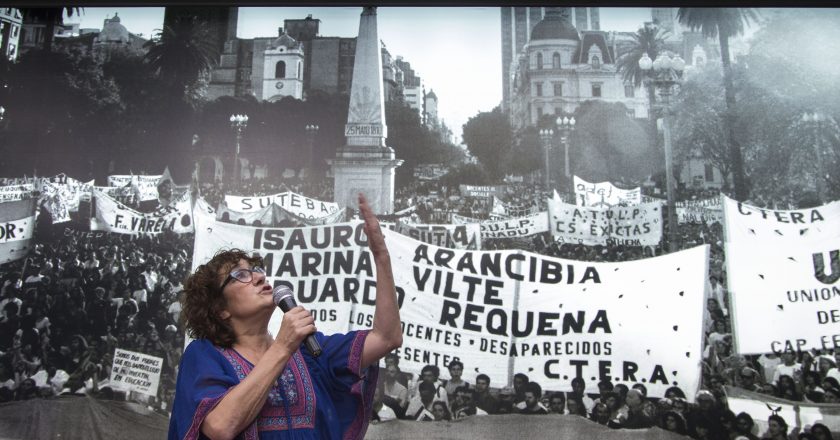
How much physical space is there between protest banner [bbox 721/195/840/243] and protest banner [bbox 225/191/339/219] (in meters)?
3.12

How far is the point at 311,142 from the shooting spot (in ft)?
16.0

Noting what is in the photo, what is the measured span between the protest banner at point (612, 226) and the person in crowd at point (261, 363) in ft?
10.4

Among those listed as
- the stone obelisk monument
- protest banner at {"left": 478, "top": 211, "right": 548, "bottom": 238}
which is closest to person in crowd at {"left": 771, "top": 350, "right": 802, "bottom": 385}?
protest banner at {"left": 478, "top": 211, "right": 548, "bottom": 238}

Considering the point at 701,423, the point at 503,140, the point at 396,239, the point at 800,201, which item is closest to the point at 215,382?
the point at 396,239

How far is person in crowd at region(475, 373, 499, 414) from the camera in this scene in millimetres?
3963

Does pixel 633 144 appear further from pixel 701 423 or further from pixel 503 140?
pixel 701 423

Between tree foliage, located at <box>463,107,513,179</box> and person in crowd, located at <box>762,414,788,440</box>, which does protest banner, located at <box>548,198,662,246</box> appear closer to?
tree foliage, located at <box>463,107,513,179</box>

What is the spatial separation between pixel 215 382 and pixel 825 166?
16.3 feet

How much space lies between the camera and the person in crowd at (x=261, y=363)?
4.21 ft

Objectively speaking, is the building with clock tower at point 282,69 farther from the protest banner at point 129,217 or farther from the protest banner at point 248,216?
the protest banner at point 129,217

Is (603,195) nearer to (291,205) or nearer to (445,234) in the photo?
(445,234)

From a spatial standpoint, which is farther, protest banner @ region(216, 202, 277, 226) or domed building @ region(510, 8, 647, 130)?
domed building @ region(510, 8, 647, 130)
